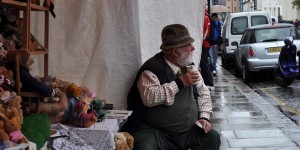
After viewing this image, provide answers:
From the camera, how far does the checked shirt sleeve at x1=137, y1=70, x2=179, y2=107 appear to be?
4.06m

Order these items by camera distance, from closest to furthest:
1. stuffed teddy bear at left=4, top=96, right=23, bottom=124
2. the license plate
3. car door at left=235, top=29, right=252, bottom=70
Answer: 1. stuffed teddy bear at left=4, top=96, right=23, bottom=124
2. the license plate
3. car door at left=235, top=29, right=252, bottom=70

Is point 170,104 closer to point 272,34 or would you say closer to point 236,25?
point 272,34

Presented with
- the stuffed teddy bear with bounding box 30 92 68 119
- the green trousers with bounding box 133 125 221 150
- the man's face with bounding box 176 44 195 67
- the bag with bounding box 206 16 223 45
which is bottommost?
the green trousers with bounding box 133 125 221 150

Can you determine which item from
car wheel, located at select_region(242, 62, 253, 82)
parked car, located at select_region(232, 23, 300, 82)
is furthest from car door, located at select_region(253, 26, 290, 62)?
car wheel, located at select_region(242, 62, 253, 82)

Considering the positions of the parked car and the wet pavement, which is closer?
the wet pavement

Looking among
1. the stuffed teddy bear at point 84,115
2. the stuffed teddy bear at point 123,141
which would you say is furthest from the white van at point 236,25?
the stuffed teddy bear at point 84,115

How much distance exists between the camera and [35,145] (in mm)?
2799

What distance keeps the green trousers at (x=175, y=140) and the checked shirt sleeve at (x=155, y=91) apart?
25cm

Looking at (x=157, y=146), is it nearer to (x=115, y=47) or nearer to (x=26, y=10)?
(x=115, y=47)

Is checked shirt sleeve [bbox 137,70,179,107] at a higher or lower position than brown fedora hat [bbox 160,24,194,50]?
lower

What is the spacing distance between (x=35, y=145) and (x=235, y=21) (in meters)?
16.9

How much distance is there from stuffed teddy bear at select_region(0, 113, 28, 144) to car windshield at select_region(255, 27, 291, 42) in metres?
11.6

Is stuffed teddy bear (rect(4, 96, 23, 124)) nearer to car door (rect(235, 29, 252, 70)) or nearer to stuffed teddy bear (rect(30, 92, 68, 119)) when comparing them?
stuffed teddy bear (rect(30, 92, 68, 119))

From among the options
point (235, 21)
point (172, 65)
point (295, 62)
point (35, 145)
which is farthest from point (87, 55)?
point (235, 21)
